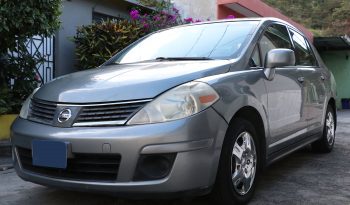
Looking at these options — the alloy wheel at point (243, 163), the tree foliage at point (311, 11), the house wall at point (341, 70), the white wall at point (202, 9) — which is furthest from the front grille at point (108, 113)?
the tree foliage at point (311, 11)

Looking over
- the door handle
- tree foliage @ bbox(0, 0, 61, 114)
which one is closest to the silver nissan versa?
the door handle

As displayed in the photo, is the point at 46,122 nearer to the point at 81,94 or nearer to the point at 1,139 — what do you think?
the point at 81,94

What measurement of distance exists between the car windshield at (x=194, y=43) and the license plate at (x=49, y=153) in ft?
4.85

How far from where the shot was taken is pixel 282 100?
422cm

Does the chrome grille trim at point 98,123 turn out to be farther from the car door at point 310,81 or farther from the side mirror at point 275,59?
the car door at point 310,81

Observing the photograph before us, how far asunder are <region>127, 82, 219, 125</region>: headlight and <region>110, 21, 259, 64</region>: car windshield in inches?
32.2

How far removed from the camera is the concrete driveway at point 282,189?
12.3 ft

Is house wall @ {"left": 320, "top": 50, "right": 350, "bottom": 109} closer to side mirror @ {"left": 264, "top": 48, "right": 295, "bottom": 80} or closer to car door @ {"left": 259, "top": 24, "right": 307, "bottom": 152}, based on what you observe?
car door @ {"left": 259, "top": 24, "right": 307, "bottom": 152}

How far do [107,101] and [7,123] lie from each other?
3.31 m

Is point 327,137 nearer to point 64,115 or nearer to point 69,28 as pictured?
point 64,115

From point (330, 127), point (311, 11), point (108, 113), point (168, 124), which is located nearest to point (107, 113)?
point (108, 113)

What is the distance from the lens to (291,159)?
18.2 feet

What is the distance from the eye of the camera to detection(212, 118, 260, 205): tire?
3.28 meters

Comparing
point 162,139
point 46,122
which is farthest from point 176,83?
point 46,122
